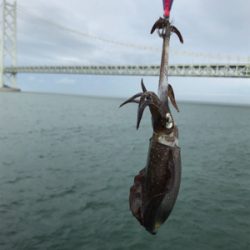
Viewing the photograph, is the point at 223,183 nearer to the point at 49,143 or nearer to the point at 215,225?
the point at 215,225

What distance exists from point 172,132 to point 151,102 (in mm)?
433

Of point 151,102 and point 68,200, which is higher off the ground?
point 151,102

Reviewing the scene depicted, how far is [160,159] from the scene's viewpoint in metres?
2.75

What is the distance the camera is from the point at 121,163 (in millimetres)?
17047

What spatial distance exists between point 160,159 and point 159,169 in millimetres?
113

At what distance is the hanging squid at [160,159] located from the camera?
2539 millimetres

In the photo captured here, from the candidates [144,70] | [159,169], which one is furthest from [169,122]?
[144,70]

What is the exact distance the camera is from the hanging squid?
254 cm

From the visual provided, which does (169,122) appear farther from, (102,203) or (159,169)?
(102,203)

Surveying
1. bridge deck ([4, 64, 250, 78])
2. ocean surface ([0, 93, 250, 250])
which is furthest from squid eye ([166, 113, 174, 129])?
bridge deck ([4, 64, 250, 78])

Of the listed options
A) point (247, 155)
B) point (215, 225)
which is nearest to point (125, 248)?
point (215, 225)

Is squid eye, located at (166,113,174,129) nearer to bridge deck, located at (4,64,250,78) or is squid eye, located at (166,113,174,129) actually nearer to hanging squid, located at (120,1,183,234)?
hanging squid, located at (120,1,183,234)

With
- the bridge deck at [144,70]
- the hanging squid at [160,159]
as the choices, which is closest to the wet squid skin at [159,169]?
the hanging squid at [160,159]

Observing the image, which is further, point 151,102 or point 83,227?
point 83,227
